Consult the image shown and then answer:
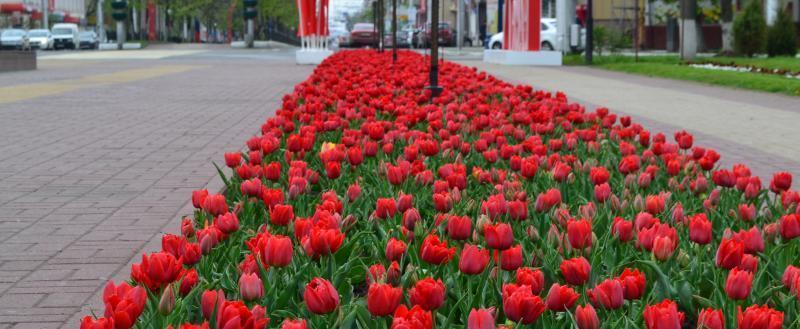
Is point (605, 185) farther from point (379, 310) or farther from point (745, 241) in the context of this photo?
point (379, 310)

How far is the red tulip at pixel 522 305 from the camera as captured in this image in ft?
8.04

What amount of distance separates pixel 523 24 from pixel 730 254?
104ft

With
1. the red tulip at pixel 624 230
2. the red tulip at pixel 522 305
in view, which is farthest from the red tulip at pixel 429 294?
the red tulip at pixel 624 230

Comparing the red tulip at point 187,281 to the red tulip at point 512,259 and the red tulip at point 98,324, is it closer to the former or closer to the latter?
the red tulip at point 98,324

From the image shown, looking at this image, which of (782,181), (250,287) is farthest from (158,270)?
(782,181)

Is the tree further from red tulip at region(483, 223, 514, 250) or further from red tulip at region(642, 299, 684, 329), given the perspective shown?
red tulip at region(642, 299, 684, 329)

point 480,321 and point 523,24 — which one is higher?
point 523,24

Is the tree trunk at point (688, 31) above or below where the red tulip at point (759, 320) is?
above

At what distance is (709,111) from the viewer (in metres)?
15.6

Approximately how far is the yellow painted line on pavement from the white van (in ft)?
137

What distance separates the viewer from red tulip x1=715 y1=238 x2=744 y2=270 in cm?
302

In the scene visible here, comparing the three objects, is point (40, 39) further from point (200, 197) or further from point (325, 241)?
point (325, 241)

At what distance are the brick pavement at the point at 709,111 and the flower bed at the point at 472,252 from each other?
340cm

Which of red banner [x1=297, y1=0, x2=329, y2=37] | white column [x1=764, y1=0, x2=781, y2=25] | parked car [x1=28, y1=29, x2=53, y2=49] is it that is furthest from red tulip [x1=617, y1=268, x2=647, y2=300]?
parked car [x1=28, y1=29, x2=53, y2=49]
